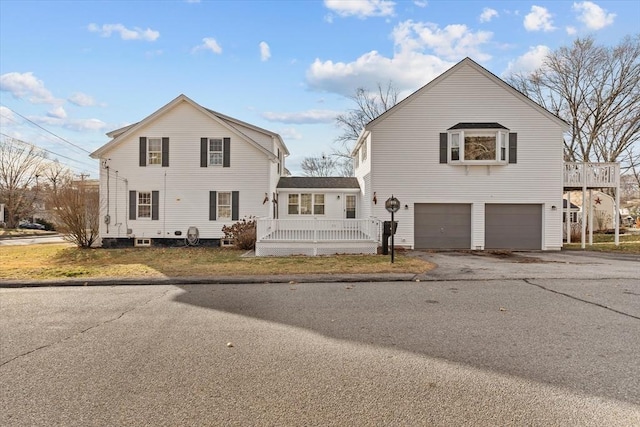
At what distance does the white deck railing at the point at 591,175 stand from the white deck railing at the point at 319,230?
1029cm

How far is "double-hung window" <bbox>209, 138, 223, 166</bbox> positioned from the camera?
19.3 metres

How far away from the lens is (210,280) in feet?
30.8

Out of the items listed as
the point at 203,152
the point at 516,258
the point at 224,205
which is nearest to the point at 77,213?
the point at 203,152

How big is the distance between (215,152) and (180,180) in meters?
2.17

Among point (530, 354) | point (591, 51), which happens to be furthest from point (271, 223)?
point (591, 51)

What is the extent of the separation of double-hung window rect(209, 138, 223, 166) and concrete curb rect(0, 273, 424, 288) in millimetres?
10570

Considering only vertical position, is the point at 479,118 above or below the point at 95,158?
above

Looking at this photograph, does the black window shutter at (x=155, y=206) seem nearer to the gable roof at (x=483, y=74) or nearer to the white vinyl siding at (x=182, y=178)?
the white vinyl siding at (x=182, y=178)

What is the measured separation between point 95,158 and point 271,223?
34.1 ft

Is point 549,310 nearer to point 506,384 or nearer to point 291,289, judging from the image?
point 506,384

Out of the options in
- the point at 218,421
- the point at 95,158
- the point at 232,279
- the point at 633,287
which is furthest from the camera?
the point at 95,158

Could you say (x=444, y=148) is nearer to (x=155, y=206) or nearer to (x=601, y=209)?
(x=155, y=206)

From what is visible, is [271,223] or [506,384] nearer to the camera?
[506,384]

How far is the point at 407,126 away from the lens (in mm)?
17828
